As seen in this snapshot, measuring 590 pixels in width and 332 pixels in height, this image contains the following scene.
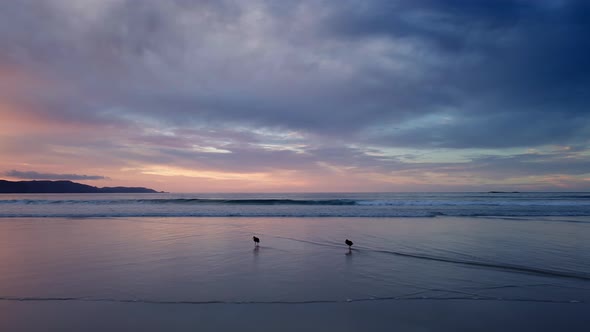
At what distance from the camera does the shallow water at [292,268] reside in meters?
5.11

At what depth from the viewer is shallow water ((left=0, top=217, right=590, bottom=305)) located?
201 inches

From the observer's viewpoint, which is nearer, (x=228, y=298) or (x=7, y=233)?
(x=228, y=298)

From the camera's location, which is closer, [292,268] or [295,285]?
[295,285]

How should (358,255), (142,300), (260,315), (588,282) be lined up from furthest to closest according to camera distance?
(358,255) < (588,282) < (142,300) < (260,315)

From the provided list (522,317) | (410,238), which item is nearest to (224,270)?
(522,317)

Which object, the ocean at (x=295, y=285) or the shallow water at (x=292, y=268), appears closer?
the ocean at (x=295, y=285)

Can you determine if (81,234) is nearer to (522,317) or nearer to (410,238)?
(410,238)

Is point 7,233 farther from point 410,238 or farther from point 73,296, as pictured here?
point 410,238

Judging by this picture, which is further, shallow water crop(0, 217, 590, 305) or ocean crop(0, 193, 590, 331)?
shallow water crop(0, 217, 590, 305)

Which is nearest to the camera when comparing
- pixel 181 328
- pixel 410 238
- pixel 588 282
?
pixel 181 328

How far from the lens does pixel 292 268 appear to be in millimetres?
6836

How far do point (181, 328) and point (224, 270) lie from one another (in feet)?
8.97

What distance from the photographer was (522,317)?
14.0 ft

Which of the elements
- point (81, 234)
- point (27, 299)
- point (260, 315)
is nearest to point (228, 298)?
point (260, 315)
